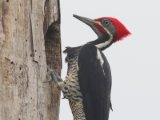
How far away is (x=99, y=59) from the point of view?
4.24 metres

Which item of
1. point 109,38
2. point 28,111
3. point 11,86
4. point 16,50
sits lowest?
point 28,111

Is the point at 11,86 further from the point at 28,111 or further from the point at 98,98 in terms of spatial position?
the point at 98,98

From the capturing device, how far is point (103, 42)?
4582 millimetres

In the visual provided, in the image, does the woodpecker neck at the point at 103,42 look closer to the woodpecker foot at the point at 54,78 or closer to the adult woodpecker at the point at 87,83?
the adult woodpecker at the point at 87,83

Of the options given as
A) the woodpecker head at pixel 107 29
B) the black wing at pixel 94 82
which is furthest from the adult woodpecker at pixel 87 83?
the woodpecker head at pixel 107 29

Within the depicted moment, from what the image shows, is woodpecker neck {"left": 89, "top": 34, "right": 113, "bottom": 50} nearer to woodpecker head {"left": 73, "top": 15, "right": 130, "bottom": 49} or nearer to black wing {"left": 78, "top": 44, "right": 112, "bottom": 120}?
woodpecker head {"left": 73, "top": 15, "right": 130, "bottom": 49}

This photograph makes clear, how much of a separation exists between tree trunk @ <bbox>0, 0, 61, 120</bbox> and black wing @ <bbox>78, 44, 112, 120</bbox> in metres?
0.32

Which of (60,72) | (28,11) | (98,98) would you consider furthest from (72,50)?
(28,11)

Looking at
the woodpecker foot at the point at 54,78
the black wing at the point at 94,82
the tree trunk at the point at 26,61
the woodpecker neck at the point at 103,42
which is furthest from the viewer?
the woodpecker neck at the point at 103,42

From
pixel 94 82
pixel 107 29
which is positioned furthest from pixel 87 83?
pixel 107 29

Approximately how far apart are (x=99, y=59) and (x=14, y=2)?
1.20 metres

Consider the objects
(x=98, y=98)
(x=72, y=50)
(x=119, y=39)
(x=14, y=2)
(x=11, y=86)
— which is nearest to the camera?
(x=11, y=86)

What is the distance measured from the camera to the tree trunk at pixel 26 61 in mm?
3178

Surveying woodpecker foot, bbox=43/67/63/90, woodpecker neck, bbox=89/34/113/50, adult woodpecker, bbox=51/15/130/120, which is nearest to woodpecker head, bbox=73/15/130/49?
woodpecker neck, bbox=89/34/113/50
